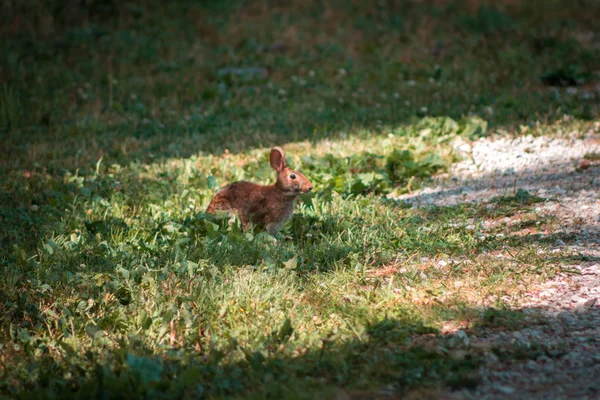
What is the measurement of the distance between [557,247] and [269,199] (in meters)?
2.30

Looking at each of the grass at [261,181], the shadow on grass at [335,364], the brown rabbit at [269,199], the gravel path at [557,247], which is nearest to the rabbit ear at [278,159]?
the brown rabbit at [269,199]

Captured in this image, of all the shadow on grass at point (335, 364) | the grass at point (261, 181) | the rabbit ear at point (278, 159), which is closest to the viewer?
the shadow on grass at point (335, 364)

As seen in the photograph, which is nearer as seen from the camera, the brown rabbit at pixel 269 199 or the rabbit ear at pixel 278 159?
the brown rabbit at pixel 269 199

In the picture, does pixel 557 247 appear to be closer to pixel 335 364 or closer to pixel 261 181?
pixel 335 364

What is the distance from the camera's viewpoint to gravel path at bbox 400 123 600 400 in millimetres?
3682

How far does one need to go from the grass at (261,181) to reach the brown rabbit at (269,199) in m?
0.22

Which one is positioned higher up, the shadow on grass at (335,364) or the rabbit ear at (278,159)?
the rabbit ear at (278,159)

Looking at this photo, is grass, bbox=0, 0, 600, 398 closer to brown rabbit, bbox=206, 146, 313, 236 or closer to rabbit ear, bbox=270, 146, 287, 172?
brown rabbit, bbox=206, 146, 313, 236

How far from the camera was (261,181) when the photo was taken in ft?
25.3

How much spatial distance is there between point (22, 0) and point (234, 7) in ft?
13.3

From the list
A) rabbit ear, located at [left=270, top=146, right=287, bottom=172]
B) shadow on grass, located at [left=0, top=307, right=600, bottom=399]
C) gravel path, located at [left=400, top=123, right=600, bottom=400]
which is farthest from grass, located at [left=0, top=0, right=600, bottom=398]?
rabbit ear, located at [left=270, top=146, right=287, bottom=172]

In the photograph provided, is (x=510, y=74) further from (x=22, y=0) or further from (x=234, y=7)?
(x=22, y=0)

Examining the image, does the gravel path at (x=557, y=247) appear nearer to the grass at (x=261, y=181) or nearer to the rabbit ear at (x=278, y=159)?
the grass at (x=261, y=181)

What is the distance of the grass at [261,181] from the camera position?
4094 mm
